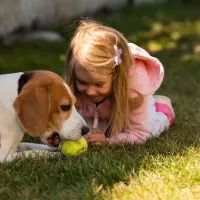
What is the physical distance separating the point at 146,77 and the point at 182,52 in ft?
16.4

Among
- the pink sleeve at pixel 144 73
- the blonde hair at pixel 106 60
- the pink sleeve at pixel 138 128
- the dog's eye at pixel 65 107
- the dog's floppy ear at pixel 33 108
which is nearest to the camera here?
the dog's floppy ear at pixel 33 108

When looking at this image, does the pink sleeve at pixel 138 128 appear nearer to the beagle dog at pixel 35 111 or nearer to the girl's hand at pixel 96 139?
the girl's hand at pixel 96 139

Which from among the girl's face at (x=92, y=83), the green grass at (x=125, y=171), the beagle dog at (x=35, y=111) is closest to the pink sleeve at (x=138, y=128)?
the green grass at (x=125, y=171)

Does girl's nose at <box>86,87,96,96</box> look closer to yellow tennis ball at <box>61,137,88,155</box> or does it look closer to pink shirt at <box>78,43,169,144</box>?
pink shirt at <box>78,43,169,144</box>

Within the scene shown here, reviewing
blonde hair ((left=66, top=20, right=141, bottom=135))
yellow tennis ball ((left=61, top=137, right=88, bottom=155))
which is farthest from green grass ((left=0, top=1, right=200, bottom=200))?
blonde hair ((left=66, top=20, right=141, bottom=135))

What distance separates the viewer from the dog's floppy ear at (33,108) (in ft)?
12.7

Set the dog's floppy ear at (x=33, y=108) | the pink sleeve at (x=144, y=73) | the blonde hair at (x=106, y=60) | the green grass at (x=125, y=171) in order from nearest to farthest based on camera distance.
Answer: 1. the green grass at (x=125, y=171)
2. the dog's floppy ear at (x=33, y=108)
3. the blonde hair at (x=106, y=60)
4. the pink sleeve at (x=144, y=73)

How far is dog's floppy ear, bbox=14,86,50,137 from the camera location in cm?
388

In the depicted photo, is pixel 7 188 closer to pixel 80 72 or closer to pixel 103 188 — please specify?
pixel 103 188

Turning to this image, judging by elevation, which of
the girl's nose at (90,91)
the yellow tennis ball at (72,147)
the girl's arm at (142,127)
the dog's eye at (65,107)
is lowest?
the girl's arm at (142,127)

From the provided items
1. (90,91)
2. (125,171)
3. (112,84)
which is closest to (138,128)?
(112,84)

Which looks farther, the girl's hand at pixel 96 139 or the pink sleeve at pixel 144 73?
the pink sleeve at pixel 144 73

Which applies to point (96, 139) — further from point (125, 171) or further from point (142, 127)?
point (125, 171)

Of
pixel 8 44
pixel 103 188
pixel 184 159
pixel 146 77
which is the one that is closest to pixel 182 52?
pixel 8 44
